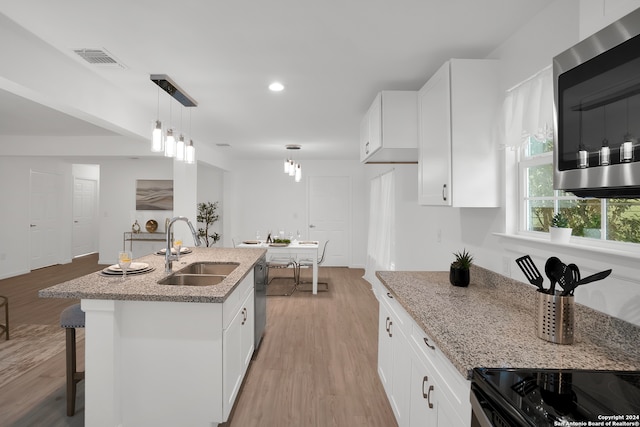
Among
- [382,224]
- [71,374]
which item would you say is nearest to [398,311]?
[71,374]

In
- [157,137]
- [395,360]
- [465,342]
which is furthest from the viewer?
[157,137]

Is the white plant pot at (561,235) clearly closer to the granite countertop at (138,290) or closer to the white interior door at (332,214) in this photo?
the granite countertop at (138,290)

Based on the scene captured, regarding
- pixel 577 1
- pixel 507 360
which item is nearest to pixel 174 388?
pixel 507 360

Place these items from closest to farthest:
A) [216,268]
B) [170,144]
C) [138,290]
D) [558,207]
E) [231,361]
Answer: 1. [558,207]
2. [138,290]
3. [231,361]
4. [170,144]
5. [216,268]

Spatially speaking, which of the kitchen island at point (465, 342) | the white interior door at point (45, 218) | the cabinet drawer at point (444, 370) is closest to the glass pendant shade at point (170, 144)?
the kitchen island at point (465, 342)

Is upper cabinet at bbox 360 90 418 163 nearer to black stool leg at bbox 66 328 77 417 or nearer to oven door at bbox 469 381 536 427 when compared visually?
oven door at bbox 469 381 536 427

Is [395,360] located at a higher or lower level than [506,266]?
lower

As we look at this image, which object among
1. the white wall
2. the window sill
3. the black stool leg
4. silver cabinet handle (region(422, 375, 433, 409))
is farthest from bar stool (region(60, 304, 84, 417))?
the white wall

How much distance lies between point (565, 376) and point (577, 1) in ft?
5.11

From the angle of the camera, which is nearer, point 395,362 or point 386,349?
point 395,362

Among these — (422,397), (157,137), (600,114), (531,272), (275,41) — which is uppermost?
(275,41)

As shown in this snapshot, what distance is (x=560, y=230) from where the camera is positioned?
152 centimetres

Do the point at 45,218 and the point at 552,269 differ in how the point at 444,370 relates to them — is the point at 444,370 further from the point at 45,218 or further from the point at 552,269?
the point at 45,218

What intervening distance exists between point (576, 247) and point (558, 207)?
1.37 ft
